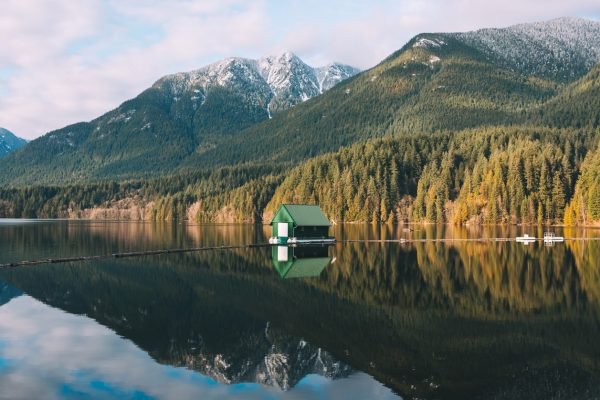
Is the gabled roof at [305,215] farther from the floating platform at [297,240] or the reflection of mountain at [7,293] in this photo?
the reflection of mountain at [7,293]

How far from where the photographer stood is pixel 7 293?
157 feet

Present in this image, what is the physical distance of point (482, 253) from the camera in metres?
75.2

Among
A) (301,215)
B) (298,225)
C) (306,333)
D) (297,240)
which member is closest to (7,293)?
(306,333)

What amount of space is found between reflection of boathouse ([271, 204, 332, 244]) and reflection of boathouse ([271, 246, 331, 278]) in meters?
7.47

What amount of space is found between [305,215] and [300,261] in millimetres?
35845

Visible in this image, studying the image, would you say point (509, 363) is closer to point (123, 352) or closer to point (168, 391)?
point (168, 391)

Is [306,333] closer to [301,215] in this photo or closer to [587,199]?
[301,215]

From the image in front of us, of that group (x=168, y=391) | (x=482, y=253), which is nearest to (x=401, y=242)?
(x=482, y=253)

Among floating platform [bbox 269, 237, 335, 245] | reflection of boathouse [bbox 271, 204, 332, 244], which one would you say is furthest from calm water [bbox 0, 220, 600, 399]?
reflection of boathouse [bbox 271, 204, 332, 244]

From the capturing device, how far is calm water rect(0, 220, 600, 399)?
24.0 meters

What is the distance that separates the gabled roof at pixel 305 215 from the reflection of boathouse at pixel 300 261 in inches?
372

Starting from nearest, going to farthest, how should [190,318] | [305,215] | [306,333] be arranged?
1. [306,333]
2. [190,318]
3. [305,215]

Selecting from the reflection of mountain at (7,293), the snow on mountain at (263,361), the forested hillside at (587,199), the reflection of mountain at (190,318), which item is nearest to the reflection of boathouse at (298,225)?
the reflection of mountain at (190,318)

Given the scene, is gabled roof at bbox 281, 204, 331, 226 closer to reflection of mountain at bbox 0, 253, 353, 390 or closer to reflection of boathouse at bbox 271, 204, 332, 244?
reflection of boathouse at bbox 271, 204, 332, 244
